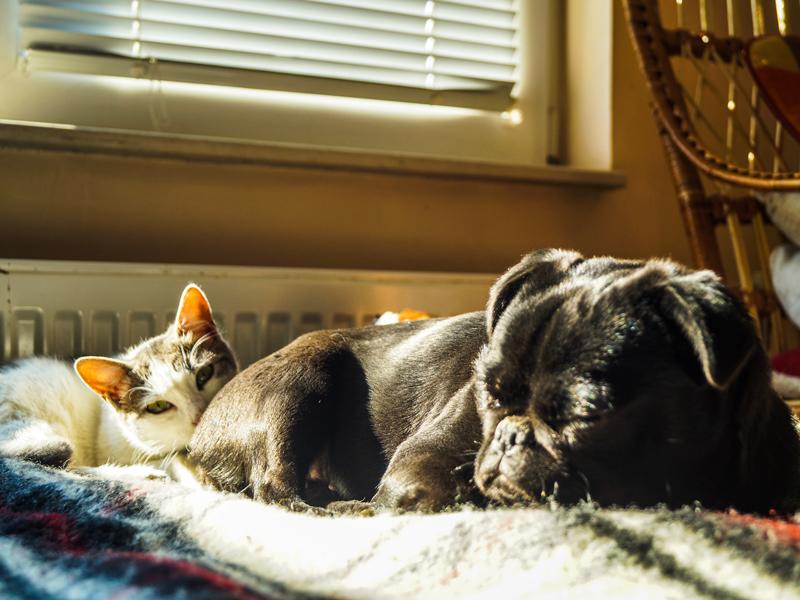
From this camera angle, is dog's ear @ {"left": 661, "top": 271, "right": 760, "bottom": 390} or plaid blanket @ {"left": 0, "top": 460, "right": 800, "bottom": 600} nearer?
plaid blanket @ {"left": 0, "top": 460, "right": 800, "bottom": 600}

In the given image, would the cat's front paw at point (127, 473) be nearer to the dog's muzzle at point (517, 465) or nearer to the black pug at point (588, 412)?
the black pug at point (588, 412)

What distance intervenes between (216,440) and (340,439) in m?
0.19

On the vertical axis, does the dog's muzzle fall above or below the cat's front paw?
above

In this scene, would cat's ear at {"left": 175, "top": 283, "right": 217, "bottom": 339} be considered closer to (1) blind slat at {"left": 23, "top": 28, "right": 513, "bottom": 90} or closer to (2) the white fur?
(2) the white fur

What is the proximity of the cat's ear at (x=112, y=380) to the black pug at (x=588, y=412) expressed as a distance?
1.35 ft

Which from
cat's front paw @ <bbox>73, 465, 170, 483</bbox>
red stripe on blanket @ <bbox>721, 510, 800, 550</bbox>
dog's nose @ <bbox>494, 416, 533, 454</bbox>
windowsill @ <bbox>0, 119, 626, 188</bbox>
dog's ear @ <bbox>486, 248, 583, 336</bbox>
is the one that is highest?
windowsill @ <bbox>0, 119, 626, 188</bbox>

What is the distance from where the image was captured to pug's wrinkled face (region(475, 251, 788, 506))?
775 mm

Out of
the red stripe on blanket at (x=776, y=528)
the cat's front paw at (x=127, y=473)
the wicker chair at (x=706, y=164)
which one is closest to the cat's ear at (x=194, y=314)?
the cat's front paw at (x=127, y=473)

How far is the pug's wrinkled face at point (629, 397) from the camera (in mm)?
775

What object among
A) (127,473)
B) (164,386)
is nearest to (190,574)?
(127,473)

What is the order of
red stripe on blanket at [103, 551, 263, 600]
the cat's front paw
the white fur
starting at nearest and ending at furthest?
1. red stripe on blanket at [103, 551, 263, 600]
2. the cat's front paw
3. the white fur

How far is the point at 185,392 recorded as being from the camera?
142 cm

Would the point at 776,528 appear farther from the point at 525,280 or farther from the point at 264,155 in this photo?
the point at 264,155

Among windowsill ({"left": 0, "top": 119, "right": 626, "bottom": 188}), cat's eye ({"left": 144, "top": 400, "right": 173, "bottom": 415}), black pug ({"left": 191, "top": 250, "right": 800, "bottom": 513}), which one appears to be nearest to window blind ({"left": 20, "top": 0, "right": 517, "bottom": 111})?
windowsill ({"left": 0, "top": 119, "right": 626, "bottom": 188})
